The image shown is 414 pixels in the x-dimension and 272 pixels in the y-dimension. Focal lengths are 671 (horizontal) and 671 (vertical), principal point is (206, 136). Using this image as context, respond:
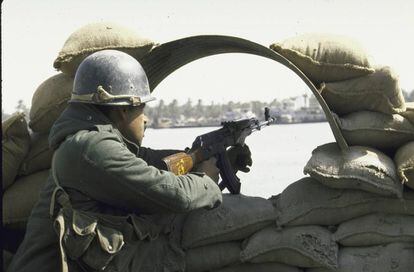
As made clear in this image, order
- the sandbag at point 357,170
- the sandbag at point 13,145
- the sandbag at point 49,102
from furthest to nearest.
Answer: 1. the sandbag at point 49,102
2. the sandbag at point 13,145
3. the sandbag at point 357,170

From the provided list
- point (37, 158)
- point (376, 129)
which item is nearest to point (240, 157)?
point (376, 129)

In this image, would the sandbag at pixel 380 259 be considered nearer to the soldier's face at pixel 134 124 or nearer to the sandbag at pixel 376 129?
the sandbag at pixel 376 129

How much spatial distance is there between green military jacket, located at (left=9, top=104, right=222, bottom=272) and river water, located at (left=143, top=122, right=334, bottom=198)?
1155 mm

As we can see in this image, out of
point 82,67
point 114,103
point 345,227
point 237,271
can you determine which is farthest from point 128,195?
point 345,227

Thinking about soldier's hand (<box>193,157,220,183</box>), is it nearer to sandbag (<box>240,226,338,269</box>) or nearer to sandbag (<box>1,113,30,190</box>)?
sandbag (<box>240,226,338,269</box>)

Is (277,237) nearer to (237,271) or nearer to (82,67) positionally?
(237,271)

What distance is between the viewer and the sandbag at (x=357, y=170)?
341cm

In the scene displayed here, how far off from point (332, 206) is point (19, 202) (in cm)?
176

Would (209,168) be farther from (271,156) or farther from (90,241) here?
(271,156)

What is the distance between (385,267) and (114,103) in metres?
1.60

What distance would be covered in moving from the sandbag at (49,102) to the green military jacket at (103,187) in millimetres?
866

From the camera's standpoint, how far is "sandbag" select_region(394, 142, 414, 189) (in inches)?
134

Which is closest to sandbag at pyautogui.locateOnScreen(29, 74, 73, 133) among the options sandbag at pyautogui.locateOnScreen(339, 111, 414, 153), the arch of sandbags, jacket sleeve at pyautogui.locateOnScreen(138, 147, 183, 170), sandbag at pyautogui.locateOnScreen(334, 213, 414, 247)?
the arch of sandbags

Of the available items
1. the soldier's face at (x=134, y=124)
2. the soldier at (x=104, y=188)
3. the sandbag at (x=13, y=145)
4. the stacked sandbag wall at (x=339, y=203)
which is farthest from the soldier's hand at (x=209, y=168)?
the sandbag at (x=13, y=145)
